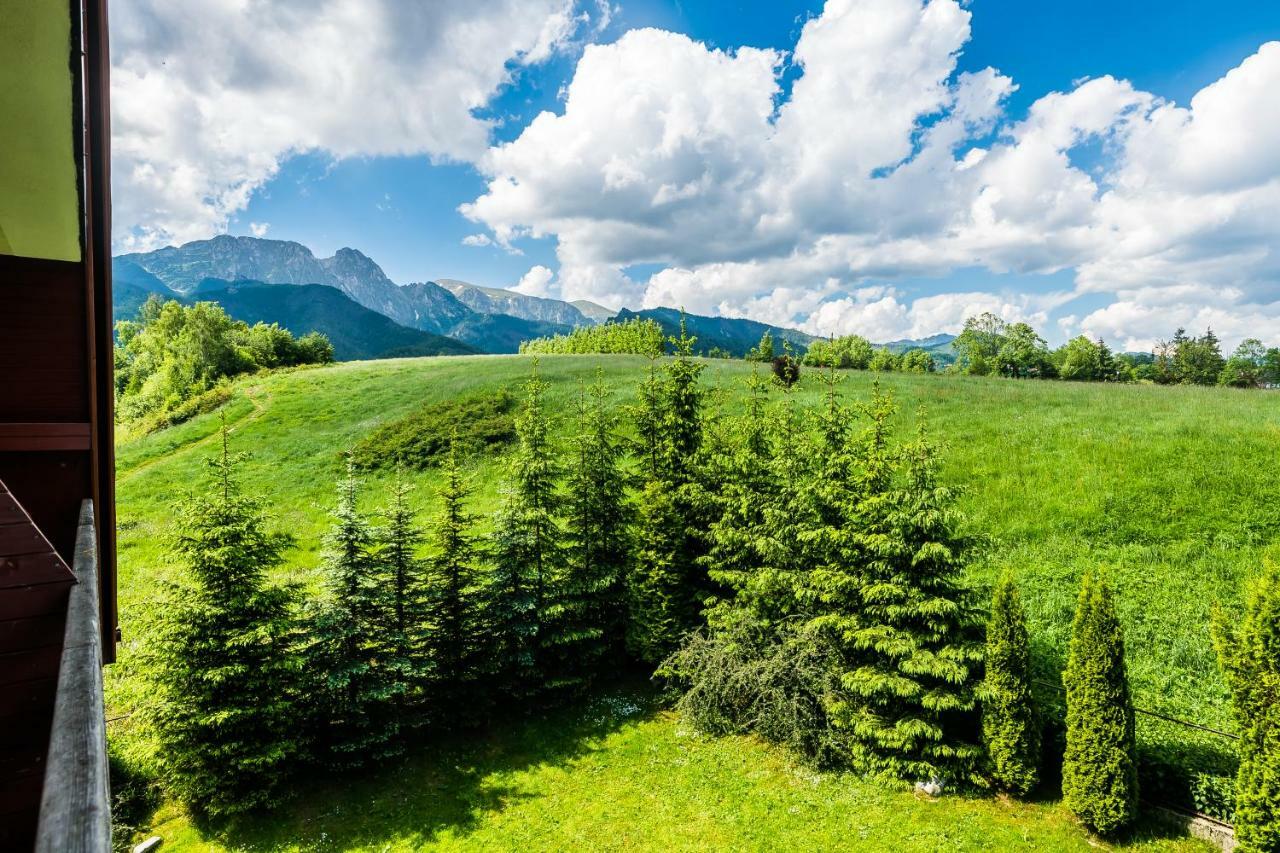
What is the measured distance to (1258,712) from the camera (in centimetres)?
948

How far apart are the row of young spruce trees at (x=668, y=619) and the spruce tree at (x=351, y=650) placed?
6 cm

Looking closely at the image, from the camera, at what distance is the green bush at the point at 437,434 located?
32188 millimetres

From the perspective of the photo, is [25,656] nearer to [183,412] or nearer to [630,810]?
[630,810]

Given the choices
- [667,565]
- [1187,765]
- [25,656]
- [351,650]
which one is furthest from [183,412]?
[1187,765]

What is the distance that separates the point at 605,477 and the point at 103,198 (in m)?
13.5

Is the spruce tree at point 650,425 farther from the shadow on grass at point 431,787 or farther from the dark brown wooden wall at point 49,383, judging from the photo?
the dark brown wooden wall at point 49,383

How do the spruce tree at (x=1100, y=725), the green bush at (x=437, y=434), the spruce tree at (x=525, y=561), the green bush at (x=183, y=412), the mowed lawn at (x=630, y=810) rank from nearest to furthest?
the spruce tree at (x=1100, y=725)
the mowed lawn at (x=630, y=810)
the spruce tree at (x=525, y=561)
the green bush at (x=437, y=434)
the green bush at (x=183, y=412)

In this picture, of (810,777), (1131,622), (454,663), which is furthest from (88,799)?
(1131,622)

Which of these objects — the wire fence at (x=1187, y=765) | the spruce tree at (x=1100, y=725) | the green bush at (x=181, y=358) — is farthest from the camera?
the green bush at (x=181, y=358)

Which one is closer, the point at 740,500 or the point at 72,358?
the point at 72,358

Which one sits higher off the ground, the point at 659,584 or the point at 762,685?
the point at 659,584

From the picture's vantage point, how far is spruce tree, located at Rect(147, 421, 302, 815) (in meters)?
12.0

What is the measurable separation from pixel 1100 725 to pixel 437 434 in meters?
32.0

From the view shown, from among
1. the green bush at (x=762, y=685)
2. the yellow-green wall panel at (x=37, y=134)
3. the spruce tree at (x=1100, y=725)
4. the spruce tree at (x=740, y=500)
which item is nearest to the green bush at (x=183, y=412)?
the spruce tree at (x=740, y=500)
